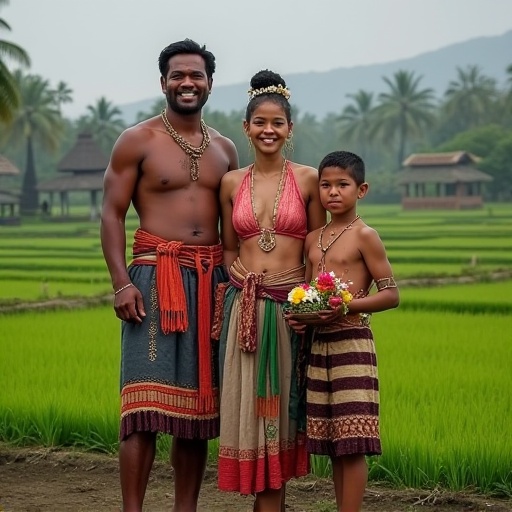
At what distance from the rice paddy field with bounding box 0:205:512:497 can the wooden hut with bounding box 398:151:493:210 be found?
32094 millimetres

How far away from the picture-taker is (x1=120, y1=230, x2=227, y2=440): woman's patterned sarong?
419 cm

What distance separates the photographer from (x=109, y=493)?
519 cm

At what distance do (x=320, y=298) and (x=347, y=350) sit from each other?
29 cm

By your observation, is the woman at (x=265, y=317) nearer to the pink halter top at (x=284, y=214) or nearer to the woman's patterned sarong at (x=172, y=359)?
the pink halter top at (x=284, y=214)

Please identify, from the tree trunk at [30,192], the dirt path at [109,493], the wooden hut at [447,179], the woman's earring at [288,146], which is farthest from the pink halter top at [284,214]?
the tree trunk at [30,192]

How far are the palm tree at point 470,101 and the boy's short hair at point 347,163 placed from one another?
64.5 meters

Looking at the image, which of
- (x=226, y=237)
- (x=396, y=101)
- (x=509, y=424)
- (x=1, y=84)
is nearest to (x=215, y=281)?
(x=226, y=237)

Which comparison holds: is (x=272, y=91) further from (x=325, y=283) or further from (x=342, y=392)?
(x=342, y=392)

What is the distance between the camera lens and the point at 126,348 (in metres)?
4.27

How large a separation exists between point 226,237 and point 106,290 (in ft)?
32.8

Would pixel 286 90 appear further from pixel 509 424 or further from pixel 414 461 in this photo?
pixel 509 424

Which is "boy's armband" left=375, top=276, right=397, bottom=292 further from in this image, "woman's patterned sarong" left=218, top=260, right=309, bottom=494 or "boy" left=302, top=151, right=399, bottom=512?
"woman's patterned sarong" left=218, top=260, right=309, bottom=494

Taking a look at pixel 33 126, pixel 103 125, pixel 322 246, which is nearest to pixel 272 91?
pixel 322 246

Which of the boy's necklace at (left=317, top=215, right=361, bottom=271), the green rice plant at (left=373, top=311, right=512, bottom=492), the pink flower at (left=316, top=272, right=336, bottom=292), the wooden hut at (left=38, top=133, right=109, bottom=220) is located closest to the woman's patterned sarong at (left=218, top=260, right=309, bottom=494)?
the boy's necklace at (left=317, top=215, right=361, bottom=271)
